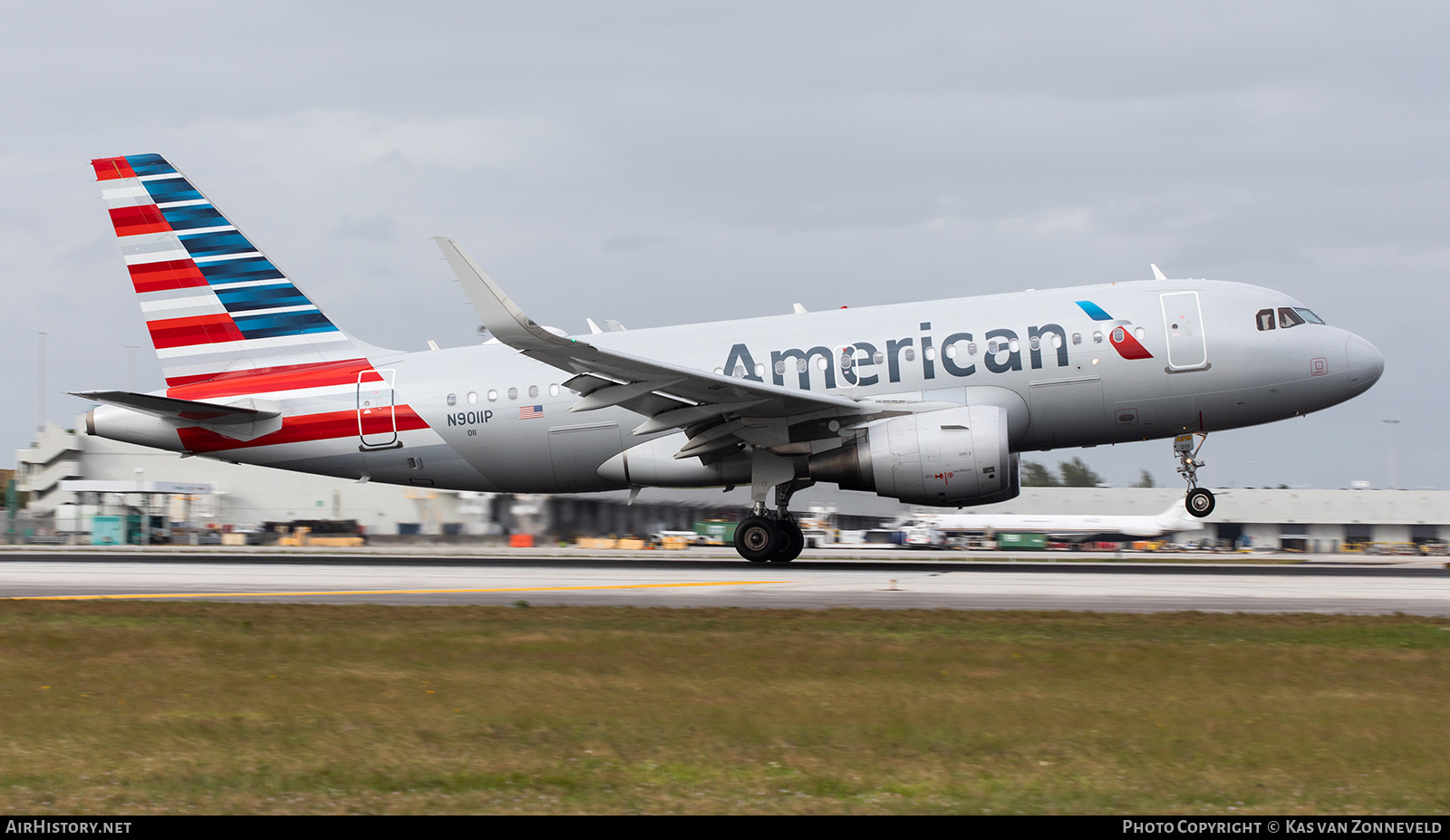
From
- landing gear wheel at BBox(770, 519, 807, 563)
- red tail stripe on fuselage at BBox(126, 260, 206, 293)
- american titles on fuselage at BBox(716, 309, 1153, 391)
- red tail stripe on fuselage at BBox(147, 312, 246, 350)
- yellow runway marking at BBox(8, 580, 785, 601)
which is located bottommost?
yellow runway marking at BBox(8, 580, 785, 601)

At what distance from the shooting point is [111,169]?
26.6m

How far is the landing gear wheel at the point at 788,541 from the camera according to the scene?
2412 cm

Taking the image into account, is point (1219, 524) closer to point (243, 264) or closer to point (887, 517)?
point (887, 517)

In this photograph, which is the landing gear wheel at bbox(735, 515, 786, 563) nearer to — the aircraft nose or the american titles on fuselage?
the american titles on fuselage

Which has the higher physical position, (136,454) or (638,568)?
(136,454)

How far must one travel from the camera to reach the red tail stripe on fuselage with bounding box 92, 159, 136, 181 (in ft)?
87.0

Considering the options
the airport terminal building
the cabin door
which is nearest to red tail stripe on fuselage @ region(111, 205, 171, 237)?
the airport terminal building

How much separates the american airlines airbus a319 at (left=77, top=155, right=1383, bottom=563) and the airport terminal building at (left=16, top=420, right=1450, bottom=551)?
7.88m

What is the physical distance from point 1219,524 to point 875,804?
83.3 meters

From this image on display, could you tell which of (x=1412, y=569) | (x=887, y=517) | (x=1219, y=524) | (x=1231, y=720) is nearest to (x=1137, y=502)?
(x=1219, y=524)

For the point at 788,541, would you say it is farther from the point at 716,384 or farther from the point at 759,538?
the point at 716,384

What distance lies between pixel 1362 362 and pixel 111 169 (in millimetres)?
26585

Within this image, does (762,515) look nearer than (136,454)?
Yes

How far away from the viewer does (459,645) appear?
12.4 meters
